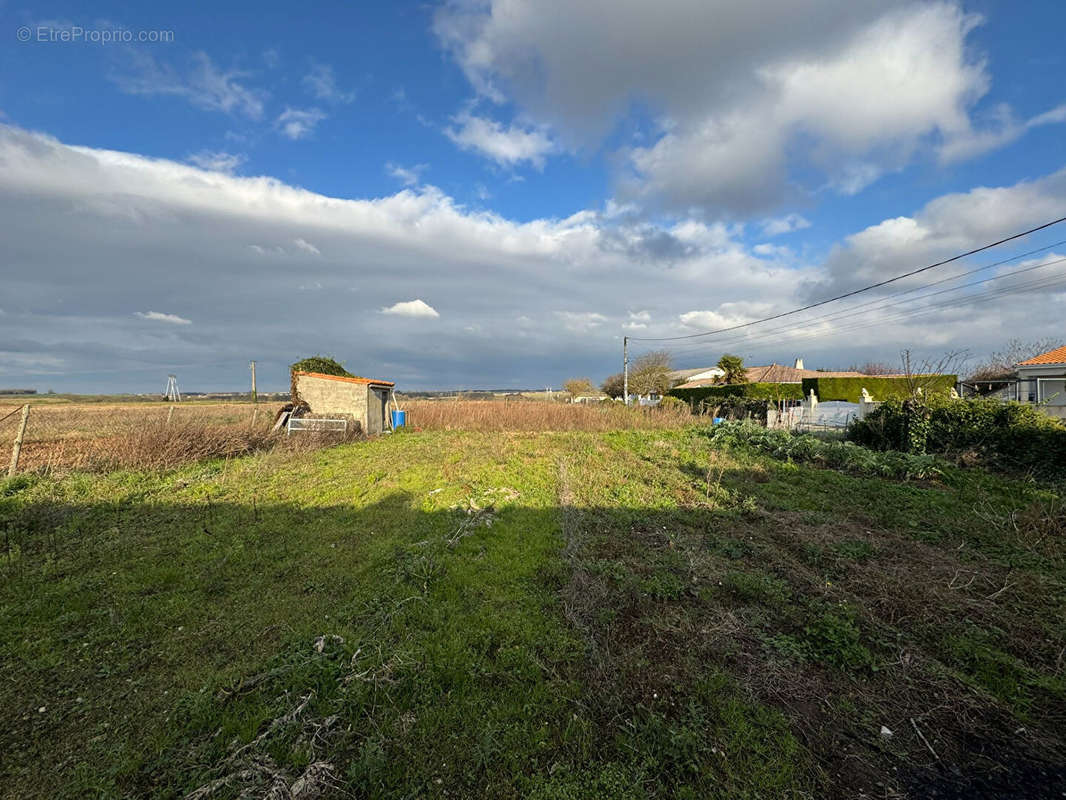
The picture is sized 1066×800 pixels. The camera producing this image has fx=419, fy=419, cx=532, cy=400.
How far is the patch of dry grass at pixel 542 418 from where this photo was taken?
1958 centimetres

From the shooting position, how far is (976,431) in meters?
9.95

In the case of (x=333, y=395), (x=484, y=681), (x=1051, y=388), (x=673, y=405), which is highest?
(x=333, y=395)

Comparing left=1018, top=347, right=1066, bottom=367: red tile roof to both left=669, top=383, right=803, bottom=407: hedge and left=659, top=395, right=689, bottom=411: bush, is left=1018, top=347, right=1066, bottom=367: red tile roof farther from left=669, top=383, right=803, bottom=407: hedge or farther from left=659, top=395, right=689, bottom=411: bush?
left=659, top=395, right=689, bottom=411: bush

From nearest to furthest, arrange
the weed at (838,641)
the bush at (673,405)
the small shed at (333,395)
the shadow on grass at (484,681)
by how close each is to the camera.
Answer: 1. the shadow on grass at (484,681)
2. the weed at (838,641)
3. the small shed at (333,395)
4. the bush at (673,405)

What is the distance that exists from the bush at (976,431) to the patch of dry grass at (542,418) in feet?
26.8

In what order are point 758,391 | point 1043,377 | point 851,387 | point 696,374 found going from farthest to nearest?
point 696,374 < point 851,387 < point 758,391 < point 1043,377

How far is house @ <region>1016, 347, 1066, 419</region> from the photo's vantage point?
1698 centimetres

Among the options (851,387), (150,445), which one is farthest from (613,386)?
(150,445)

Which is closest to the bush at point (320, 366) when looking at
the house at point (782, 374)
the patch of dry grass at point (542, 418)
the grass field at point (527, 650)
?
the patch of dry grass at point (542, 418)

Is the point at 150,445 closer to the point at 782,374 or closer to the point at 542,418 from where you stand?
the point at 542,418

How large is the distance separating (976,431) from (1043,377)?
1300cm

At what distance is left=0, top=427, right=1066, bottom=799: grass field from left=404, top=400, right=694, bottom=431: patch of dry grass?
12365mm

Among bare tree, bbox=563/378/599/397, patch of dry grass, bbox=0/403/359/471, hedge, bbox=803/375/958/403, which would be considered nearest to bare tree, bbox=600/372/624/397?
bare tree, bbox=563/378/599/397

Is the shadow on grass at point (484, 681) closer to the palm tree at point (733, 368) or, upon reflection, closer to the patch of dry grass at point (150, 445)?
the patch of dry grass at point (150, 445)
